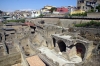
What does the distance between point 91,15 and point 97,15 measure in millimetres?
1383

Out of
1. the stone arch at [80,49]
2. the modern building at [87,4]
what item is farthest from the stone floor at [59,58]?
the modern building at [87,4]

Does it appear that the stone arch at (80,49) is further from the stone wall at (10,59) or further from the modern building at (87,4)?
the modern building at (87,4)

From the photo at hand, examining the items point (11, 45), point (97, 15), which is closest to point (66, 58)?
point (11, 45)

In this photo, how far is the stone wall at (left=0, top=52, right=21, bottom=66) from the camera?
612 inches

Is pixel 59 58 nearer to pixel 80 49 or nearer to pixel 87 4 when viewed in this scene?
pixel 80 49

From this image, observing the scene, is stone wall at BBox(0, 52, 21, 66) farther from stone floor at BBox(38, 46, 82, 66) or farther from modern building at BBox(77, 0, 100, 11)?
modern building at BBox(77, 0, 100, 11)

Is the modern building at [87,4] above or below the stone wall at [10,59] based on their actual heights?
above

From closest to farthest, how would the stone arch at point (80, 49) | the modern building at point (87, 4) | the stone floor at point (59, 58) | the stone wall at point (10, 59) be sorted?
the stone wall at point (10, 59)
the stone floor at point (59, 58)
the stone arch at point (80, 49)
the modern building at point (87, 4)

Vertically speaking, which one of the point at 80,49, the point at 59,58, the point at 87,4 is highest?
the point at 87,4

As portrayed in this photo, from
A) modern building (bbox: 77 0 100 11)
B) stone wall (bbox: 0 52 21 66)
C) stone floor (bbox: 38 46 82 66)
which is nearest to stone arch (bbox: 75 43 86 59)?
stone floor (bbox: 38 46 82 66)

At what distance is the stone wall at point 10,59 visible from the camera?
51.0 ft

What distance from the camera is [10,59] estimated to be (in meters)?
16.2

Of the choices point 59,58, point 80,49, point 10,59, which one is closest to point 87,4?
point 80,49

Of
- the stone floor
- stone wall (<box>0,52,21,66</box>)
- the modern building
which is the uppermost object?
the modern building
